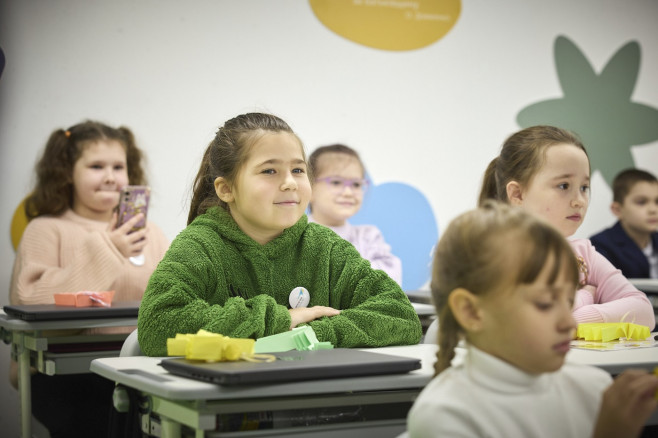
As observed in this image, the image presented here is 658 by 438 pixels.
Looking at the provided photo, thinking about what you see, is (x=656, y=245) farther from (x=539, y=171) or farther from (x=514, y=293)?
(x=514, y=293)

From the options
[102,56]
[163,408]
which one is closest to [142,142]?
[102,56]

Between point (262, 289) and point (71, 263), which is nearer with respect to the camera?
point (262, 289)

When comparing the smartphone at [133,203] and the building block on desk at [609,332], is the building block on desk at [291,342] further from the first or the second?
the smartphone at [133,203]

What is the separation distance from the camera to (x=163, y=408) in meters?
1.47

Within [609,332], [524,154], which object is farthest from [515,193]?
[609,332]

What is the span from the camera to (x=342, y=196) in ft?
15.1

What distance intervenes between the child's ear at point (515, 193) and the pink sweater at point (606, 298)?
19 centimetres

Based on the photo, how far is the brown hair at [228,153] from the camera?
221 cm

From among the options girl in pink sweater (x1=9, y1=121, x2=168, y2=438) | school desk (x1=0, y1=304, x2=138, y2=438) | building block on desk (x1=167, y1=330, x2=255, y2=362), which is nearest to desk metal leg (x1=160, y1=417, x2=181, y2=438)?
building block on desk (x1=167, y1=330, x2=255, y2=362)

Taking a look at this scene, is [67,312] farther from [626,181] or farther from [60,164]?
[626,181]

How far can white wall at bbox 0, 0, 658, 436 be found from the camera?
4.31m

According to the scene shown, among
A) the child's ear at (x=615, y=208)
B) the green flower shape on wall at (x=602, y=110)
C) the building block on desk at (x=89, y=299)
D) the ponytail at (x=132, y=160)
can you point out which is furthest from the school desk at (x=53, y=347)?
the child's ear at (x=615, y=208)

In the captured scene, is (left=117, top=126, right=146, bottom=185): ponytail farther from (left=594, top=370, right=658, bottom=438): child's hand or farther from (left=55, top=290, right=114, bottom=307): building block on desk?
(left=594, top=370, right=658, bottom=438): child's hand

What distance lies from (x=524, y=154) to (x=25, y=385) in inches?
68.6
